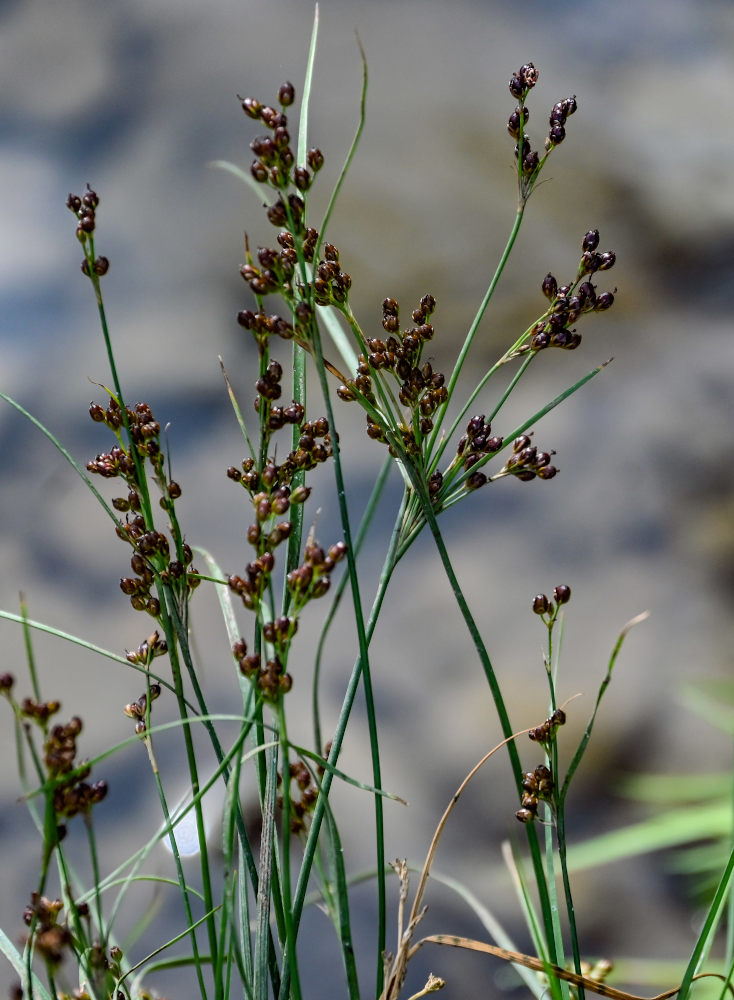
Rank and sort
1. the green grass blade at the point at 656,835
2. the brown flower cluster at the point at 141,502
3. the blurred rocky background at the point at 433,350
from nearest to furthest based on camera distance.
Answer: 1. the brown flower cluster at the point at 141,502
2. the green grass blade at the point at 656,835
3. the blurred rocky background at the point at 433,350

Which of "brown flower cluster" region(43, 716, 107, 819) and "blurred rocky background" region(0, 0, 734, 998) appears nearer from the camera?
"brown flower cluster" region(43, 716, 107, 819)

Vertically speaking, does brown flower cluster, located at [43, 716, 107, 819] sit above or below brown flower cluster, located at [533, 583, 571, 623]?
below

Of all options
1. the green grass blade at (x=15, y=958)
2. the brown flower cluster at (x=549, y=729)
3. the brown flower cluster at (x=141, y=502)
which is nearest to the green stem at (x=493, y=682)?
the brown flower cluster at (x=549, y=729)

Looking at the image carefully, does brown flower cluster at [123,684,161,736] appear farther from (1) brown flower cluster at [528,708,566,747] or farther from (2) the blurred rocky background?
(2) the blurred rocky background

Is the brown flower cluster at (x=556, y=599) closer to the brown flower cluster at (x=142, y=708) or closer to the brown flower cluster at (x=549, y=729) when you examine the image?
the brown flower cluster at (x=549, y=729)

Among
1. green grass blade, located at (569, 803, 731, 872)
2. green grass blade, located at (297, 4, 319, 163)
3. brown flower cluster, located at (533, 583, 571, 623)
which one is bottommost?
green grass blade, located at (569, 803, 731, 872)

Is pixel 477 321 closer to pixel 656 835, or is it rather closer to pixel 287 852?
pixel 287 852

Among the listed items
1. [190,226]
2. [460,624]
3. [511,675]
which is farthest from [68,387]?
[511,675]

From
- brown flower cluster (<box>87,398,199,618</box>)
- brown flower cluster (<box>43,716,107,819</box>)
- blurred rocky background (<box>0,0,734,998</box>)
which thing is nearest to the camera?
brown flower cluster (<box>43,716,107,819</box>)

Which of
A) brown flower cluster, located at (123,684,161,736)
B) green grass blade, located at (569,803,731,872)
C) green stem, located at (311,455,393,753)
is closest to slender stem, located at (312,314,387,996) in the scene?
green stem, located at (311,455,393,753)
